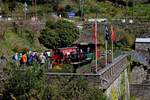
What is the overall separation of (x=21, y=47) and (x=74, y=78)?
56.8 feet

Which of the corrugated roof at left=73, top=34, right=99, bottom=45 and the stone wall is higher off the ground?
the corrugated roof at left=73, top=34, right=99, bottom=45

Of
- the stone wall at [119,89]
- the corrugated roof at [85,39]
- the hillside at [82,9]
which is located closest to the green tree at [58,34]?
the corrugated roof at [85,39]

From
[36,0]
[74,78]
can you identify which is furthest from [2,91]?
[36,0]

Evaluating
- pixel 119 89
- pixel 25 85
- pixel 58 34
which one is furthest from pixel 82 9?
pixel 25 85

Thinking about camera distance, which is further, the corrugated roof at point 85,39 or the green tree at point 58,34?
the corrugated roof at point 85,39

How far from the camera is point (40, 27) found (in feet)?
150

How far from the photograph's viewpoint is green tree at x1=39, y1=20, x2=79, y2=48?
145ft

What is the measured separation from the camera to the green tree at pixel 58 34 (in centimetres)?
4425

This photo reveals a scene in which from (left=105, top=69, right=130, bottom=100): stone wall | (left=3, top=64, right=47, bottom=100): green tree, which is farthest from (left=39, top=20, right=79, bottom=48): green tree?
(left=3, top=64, right=47, bottom=100): green tree

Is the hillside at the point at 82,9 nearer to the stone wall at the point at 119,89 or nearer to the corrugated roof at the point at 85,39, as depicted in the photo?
the corrugated roof at the point at 85,39

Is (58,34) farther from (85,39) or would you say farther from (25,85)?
(25,85)

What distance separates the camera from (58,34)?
44938 millimetres

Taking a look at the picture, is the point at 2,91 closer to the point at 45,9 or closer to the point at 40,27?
the point at 40,27

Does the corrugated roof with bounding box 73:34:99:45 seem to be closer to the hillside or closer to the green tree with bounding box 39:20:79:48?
the green tree with bounding box 39:20:79:48
